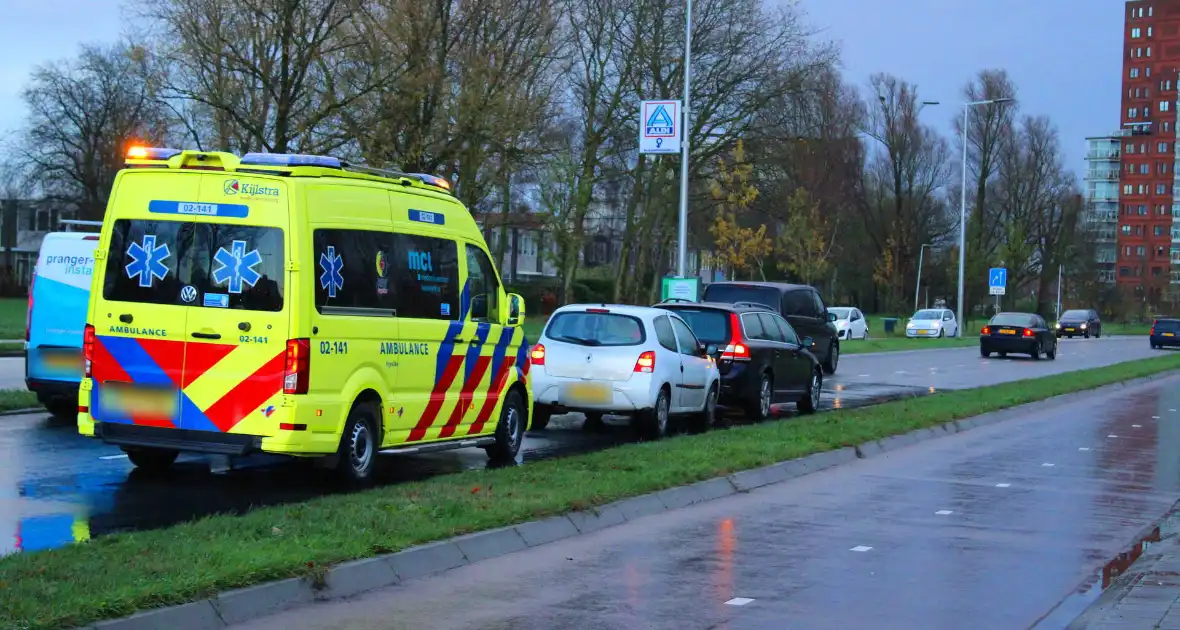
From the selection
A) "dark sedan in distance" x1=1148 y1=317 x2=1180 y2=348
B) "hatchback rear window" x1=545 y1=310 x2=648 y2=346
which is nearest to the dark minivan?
"hatchback rear window" x1=545 y1=310 x2=648 y2=346

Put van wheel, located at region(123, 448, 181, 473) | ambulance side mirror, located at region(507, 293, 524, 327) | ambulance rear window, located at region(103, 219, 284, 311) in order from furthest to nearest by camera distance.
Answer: ambulance side mirror, located at region(507, 293, 524, 327) < van wheel, located at region(123, 448, 181, 473) < ambulance rear window, located at region(103, 219, 284, 311)

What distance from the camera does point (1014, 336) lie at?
42781 mm

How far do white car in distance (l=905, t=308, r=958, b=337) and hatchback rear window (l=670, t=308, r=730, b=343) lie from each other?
4315cm

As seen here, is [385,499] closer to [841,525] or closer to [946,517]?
[841,525]

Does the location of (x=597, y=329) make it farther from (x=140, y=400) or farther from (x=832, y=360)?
(x=832, y=360)

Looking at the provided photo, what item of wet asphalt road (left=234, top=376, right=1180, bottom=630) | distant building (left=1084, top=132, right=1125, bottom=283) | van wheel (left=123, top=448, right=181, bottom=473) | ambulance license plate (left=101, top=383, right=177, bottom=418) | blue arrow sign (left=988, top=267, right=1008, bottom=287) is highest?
distant building (left=1084, top=132, right=1125, bottom=283)

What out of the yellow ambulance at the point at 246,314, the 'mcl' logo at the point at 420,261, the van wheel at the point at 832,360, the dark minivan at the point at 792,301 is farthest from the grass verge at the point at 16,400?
the van wheel at the point at 832,360

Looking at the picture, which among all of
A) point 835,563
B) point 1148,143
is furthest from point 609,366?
point 1148,143

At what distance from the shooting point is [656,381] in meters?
15.3

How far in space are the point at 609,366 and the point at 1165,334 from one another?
5312 cm

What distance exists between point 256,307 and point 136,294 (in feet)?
3.32

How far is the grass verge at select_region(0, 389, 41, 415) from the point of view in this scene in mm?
15602

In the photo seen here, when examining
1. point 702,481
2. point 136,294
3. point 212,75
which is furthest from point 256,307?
point 212,75

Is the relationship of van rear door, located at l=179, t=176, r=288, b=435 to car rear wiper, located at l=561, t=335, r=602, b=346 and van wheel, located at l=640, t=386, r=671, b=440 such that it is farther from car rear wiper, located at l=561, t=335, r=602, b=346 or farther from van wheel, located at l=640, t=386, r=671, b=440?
van wheel, located at l=640, t=386, r=671, b=440
